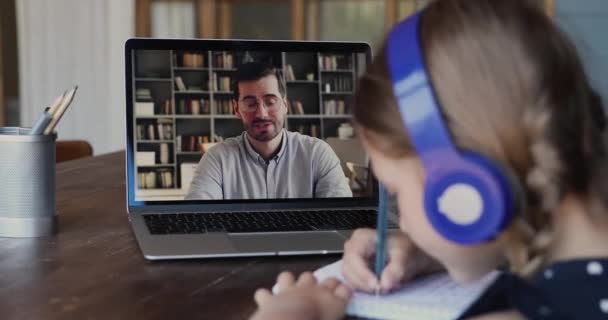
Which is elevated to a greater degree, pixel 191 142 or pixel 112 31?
pixel 112 31

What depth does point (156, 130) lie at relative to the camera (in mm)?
1228

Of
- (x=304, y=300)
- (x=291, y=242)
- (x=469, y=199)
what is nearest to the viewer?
(x=469, y=199)

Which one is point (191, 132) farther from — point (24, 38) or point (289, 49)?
point (24, 38)

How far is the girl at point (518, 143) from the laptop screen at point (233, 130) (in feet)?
1.72

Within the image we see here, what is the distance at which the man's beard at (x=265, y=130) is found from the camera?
1.21 m

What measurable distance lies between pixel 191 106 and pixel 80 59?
13.6 feet

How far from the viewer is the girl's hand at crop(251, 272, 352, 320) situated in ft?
2.30

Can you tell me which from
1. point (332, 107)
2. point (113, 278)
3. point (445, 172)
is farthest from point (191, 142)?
point (445, 172)

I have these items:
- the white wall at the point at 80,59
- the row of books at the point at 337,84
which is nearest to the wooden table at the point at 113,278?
the row of books at the point at 337,84

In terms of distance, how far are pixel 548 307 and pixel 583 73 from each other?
19 centimetres

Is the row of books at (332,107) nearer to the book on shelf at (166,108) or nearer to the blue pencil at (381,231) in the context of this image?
the book on shelf at (166,108)

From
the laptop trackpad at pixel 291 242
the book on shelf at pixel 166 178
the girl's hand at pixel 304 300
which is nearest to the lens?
the girl's hand at pixel 304 300

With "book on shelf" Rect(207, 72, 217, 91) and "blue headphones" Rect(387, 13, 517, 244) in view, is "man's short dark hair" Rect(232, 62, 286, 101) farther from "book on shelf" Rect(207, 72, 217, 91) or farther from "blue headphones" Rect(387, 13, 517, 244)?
"blue headphones" Rect(387, 13, 517, 244)

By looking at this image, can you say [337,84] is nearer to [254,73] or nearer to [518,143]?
[254,73]
